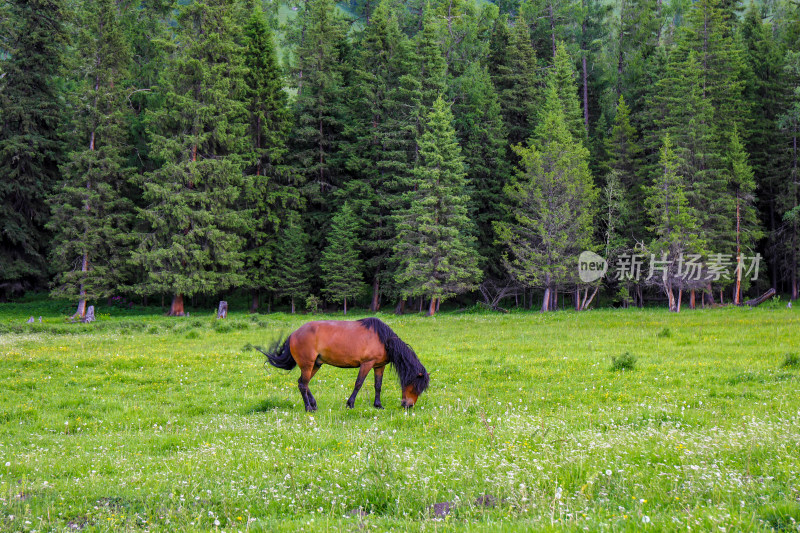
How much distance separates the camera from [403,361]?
451 inches

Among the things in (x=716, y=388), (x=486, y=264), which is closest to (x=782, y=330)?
(x=716, y=388)

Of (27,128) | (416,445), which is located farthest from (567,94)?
(416,445)

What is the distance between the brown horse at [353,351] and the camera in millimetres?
11516

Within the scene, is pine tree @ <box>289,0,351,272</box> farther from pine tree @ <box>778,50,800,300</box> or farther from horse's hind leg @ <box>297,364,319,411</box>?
pine tree @ <box>778,50,800,300</box>

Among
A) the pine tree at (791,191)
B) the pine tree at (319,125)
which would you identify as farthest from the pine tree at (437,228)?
the pine tree at (791,191)

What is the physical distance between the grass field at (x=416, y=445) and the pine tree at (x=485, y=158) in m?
33.4

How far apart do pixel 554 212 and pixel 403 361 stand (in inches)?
1358

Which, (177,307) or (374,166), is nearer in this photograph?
(177,307)

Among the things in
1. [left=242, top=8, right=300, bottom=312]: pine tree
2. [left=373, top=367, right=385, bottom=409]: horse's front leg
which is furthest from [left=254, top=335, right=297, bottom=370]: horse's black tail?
[left=242, top=8, right=300, bottom=312]: pine tree

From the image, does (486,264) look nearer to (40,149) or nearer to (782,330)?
(782,330)

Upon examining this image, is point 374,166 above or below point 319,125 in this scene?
below

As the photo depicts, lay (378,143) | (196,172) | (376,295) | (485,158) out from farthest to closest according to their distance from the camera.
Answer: (485,158) < (378,143) < (376,295) < (196,172)

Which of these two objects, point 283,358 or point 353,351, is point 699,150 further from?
point 283,358

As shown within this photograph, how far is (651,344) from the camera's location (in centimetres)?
2069
